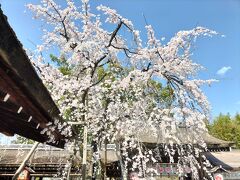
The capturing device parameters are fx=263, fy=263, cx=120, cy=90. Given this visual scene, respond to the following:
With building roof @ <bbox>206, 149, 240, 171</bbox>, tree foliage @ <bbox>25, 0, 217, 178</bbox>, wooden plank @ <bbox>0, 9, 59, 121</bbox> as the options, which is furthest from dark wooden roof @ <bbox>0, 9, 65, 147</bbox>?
building roof @ <bbox>206, 149, 240, 171</bbox>

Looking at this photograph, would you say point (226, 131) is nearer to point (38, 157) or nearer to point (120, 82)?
point (38, 157)

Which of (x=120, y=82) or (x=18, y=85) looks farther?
(x=120, y=82)

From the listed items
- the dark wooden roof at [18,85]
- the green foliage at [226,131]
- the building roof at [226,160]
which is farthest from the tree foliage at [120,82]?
the green foliage at [226,131]

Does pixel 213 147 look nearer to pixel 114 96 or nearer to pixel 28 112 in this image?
pixel 114 96

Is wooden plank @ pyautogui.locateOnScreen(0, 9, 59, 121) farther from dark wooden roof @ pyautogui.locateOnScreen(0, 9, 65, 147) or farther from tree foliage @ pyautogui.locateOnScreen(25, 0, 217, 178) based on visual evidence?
tree foliage @ pyautogui.locateOnScreen(25, 0, 217, 178)

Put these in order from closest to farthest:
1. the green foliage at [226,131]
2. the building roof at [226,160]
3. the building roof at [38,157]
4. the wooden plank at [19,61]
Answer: the wooden plank at [19,61]
the building roof at [38,157]
the building roof at [226,160]
the green foliage at [226,131]

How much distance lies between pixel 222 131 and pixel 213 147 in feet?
84.7

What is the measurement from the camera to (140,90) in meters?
7.70

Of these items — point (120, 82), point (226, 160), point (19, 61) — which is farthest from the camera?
point (226, 160)

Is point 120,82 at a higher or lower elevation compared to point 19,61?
higher

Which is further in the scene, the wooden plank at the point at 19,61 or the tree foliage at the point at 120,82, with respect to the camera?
the tree foliage at the point at 120,82

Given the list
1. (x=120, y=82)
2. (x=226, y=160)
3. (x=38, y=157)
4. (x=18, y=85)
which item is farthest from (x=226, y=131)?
(x=18, y=85)

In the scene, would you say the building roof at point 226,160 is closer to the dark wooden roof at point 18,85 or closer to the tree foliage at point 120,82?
the tree foliage at point 120,82

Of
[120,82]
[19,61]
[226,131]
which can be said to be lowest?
[19,61]
